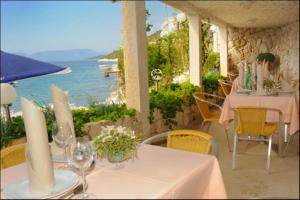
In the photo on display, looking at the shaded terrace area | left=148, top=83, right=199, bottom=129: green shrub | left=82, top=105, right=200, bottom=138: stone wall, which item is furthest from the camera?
left=148, top=83, right=199, bottom=129: green shrub

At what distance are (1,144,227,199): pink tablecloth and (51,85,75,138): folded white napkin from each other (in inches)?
9.9

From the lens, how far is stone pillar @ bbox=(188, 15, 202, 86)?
196 inches

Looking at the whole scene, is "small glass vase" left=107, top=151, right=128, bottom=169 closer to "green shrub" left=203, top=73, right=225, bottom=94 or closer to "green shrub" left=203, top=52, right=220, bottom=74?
"green shrub" left=203, top=73, right=225, bottom=94

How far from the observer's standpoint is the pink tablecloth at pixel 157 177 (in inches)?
41.2

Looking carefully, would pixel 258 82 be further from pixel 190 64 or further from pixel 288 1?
pixel 190 64

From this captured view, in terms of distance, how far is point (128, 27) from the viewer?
10.4 ft

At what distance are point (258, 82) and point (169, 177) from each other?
8.31ft

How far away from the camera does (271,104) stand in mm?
3141

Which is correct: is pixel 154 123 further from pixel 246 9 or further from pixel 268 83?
pixel 246 9

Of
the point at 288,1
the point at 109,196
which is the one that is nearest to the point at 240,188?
the point at 109,196

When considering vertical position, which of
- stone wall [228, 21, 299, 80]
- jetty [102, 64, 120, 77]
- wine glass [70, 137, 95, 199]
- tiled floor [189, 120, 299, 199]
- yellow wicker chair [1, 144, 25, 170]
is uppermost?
stone wall [228, 21, 299, 80]

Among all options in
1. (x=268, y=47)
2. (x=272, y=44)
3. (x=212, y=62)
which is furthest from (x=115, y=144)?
(x=212, y=62)

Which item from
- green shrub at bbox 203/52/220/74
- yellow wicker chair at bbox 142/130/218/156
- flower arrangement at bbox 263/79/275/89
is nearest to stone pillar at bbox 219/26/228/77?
green shrub at bbox 203/52/220/74

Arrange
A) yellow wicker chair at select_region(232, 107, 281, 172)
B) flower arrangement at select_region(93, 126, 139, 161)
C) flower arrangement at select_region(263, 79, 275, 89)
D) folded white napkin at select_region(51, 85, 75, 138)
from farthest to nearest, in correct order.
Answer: flower arrangement at select_region(263, 79, 275, 89), yellow wicker chair at select_region(232, 107, 281, 172), folded white napkin at select_region(51, 85, 75, 138), flower arrangement at select_region(93, 126, 139, 161)
